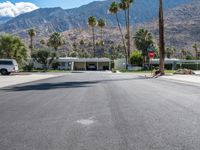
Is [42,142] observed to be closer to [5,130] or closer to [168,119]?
[5,130]

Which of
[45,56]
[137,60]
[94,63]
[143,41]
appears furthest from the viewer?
[94,63]

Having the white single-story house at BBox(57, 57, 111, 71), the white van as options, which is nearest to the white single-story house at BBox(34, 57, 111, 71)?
the white single-story house at BBox(57, 57, 111, 71)

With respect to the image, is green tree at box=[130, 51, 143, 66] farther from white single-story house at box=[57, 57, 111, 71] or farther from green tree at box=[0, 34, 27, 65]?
green tree at box=[0, 34, 27, 65]

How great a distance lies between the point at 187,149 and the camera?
6.91 meters

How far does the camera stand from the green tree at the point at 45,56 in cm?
10131

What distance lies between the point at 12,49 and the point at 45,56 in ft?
72.7

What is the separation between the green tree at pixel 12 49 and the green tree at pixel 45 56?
19753 millimetres

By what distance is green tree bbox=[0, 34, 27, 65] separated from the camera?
262 ft

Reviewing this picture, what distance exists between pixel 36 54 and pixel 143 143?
9666 cm

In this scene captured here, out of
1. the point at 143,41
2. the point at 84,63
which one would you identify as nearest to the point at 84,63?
the point at 84,63

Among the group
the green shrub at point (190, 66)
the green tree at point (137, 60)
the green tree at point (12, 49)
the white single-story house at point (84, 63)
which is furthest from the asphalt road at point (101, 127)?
the white single-story house at point (84, 63)

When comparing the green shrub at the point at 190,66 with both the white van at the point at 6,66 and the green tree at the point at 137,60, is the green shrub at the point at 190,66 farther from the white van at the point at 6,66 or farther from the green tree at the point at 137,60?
the white van at the point at 6,66

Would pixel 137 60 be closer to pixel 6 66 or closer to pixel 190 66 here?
pixel 190 66

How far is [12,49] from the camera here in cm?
7975
